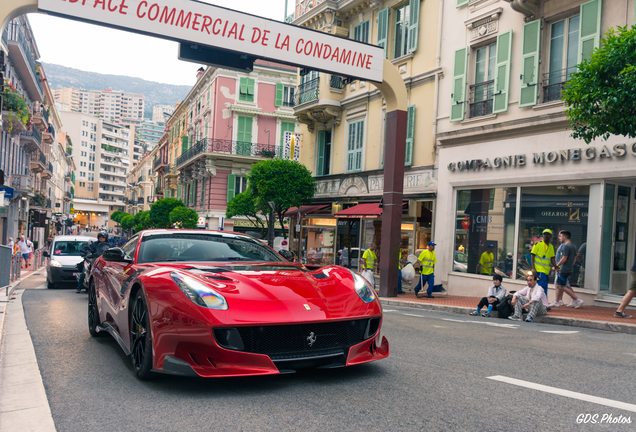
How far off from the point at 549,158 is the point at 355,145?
10.3m

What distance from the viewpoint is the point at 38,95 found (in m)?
45.3

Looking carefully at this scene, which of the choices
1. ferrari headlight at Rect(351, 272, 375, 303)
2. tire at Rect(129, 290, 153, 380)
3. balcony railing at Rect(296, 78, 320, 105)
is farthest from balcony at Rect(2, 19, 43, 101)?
ferrari headlight at Rect(351, 272, 375, 303)

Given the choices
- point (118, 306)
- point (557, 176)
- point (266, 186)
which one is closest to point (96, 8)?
point (118, 306)

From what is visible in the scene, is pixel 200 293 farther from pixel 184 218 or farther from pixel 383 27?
pixel 184 218

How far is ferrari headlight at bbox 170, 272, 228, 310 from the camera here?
4.17 m

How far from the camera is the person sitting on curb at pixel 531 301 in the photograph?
1100 centimetres

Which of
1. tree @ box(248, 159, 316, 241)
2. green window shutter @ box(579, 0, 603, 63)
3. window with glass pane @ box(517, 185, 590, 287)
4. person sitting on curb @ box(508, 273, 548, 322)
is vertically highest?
green window shutter @ box(579, 0, 603, 63)

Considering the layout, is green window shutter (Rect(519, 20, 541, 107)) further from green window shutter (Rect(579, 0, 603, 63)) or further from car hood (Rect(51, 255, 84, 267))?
car hood (Rect(51, 255, 84, 267))

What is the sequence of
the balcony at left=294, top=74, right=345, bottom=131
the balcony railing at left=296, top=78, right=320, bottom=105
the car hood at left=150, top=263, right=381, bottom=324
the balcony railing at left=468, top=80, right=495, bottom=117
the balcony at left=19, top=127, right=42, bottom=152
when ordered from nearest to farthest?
the car hood at left=150, top=263, right=381, bottom=324
the balcony railing at left=468, top=80, right=495, bottom=117
the balcony at left=294, top=74, right=345, bottom=131
the balcony railing at left=296, top=78, right=320, bottom=105
the balcony at left=19, top=127, right=42, bottom=152

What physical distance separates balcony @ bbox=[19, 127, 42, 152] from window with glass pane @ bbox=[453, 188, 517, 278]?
3625 cm

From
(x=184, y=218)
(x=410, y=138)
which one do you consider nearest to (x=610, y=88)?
(x=410, y=138)

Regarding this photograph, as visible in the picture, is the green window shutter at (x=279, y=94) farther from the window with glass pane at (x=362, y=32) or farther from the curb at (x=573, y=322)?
the curb at (x=573, y=322)

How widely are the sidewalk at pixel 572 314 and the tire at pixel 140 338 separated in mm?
8281

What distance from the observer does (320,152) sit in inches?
1069
